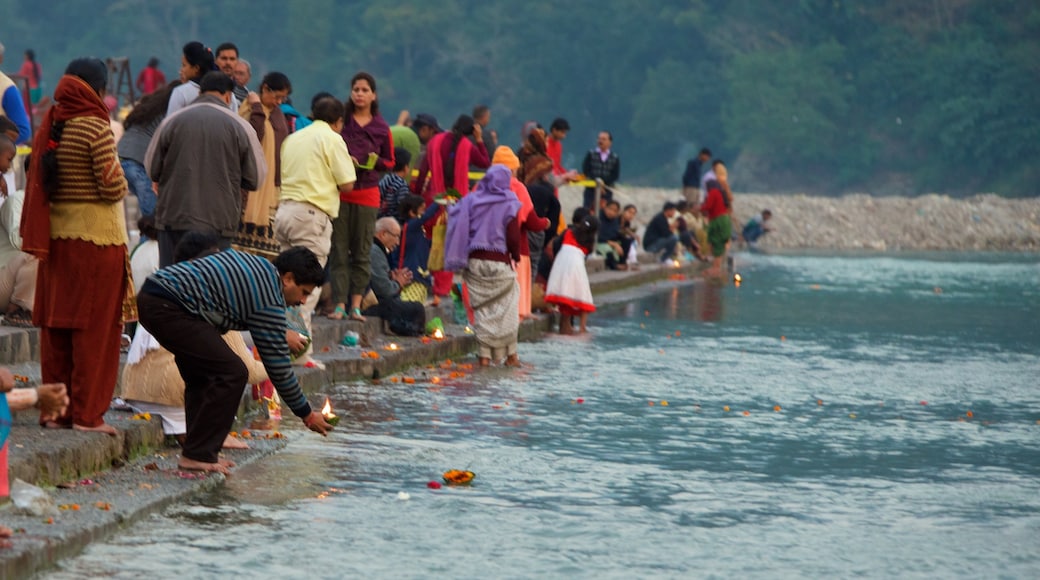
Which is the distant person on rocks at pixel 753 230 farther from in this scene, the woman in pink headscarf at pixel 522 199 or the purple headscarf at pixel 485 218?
the purple headscarf at pixel 485 218

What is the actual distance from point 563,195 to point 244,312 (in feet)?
128

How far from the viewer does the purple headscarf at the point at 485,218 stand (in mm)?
13258

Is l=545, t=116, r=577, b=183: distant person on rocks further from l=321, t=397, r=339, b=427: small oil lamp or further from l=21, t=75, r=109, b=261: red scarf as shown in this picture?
l=21, t=75, r=109, b=261: red scarf

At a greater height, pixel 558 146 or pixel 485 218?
pixel 558 146

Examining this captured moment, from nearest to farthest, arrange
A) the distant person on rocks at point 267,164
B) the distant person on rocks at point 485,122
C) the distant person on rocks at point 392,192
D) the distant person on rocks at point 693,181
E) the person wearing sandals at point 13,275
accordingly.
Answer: the person wearing sandals at point 13,275 < the distant person on rocks at point 267,164 < the distant person on rocks at point 392,192 < the distant person on rocks at point 485,122 < the distant person on rocks at point 693,181

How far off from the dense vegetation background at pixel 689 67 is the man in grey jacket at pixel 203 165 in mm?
60868

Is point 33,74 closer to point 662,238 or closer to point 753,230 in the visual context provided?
point 662,238

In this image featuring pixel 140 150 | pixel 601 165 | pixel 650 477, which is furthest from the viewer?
pixel 601 165

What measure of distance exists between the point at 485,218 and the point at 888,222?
39.4m

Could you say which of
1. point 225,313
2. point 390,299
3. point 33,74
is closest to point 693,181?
point 33,74

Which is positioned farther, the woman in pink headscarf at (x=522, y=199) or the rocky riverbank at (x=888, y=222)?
the rocky riverbank at (x=888, y=222)

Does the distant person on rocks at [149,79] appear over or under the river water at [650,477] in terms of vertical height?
over

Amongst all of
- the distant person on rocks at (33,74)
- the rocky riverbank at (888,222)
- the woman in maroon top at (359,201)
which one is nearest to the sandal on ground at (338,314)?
the woman in maroon top at (359,201)

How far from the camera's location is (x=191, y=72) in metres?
10.6
